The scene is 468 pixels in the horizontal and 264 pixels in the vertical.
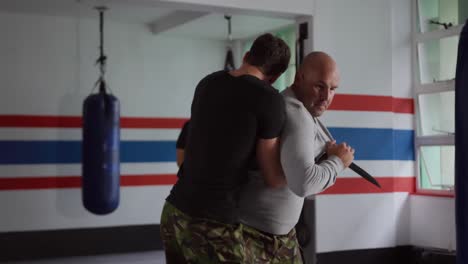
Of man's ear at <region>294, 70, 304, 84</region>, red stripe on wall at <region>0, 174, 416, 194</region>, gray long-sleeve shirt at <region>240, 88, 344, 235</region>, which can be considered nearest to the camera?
gray long-sleeve shirt at <region>240, 88, 344, 235</region>

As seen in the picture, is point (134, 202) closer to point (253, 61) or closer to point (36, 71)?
point (36, 71)

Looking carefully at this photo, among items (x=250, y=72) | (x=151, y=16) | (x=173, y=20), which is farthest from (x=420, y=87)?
(x=250, y=72)

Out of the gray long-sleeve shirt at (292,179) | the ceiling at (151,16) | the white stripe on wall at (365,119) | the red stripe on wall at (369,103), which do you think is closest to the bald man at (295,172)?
the gray long-sleeve shirt at (292,179)

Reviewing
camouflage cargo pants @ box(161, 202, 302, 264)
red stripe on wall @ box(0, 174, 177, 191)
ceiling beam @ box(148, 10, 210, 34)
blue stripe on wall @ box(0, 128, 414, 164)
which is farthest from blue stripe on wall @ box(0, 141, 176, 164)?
camouflage cargo pants @ box(161, 202, 302, 264)

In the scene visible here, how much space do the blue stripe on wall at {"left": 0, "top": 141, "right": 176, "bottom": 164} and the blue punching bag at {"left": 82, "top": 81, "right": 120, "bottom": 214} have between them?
0.59m

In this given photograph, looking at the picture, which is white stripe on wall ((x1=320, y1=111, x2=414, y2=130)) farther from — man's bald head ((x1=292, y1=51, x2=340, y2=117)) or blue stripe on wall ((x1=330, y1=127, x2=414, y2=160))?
man's bald head ((x1=292, y1=51, x2=340, y2=117))

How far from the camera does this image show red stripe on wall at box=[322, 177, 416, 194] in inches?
233

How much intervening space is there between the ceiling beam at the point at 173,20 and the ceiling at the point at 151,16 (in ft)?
0.15

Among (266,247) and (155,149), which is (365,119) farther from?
(266,247)

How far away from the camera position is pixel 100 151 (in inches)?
297

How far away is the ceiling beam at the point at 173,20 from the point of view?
7574 millimetres

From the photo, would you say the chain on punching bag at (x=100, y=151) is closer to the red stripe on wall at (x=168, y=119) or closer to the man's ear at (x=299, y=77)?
the red stripe on wall at (x=168, y=119)

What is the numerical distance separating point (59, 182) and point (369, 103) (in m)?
4.03

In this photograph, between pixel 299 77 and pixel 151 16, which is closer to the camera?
pixel 299 77
